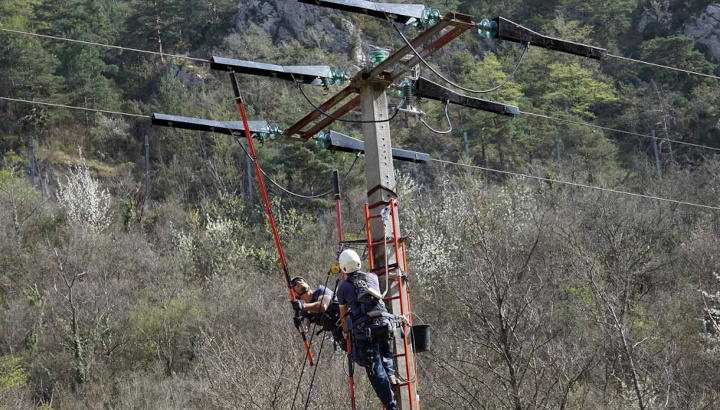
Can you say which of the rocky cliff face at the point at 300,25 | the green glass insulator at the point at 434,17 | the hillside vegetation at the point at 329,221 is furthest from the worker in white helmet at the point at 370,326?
the rocky cliff face at the point at 300,25

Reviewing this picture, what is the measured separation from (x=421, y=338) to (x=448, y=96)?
3646 millimetres

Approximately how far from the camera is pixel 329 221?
4778 cm

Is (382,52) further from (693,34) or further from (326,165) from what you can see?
(693,34)

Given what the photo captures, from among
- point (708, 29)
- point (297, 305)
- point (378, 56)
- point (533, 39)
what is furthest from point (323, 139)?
point (708, 29)

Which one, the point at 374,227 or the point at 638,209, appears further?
the point at 638,209

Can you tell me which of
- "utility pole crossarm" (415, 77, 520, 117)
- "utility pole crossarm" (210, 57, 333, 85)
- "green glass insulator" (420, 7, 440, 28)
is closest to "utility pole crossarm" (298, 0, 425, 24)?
"green glass insulator" (420, 7, 440, 28)

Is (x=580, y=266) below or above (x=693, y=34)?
below

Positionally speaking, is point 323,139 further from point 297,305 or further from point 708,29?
point 708,29

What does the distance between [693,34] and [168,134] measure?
3979cm

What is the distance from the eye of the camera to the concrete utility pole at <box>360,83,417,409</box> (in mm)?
9164

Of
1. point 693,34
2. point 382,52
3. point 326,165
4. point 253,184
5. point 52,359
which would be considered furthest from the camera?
point 693,34

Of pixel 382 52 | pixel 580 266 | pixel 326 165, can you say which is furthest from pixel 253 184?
pixel 382 52

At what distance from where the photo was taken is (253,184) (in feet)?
177

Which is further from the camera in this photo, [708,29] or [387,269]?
[708,29]
